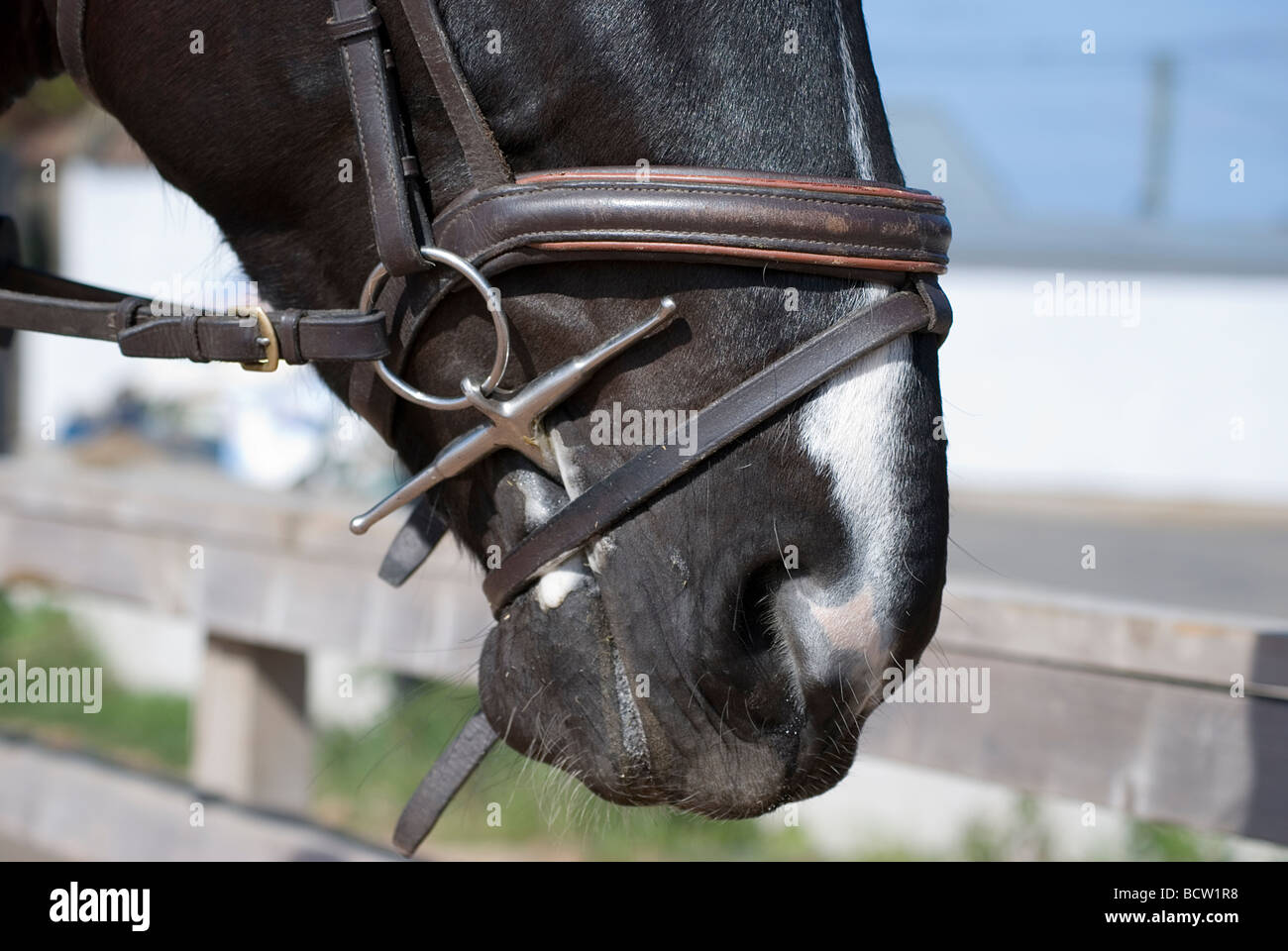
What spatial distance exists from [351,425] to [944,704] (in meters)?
1.24

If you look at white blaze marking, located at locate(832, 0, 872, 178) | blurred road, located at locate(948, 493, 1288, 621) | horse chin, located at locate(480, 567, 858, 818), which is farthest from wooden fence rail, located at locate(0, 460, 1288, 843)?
blurred road, located at locate(948, 493, 1288, 621)

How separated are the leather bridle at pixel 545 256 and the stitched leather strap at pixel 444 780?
254mm

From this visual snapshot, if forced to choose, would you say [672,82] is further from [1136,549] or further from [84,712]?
[1136,549]

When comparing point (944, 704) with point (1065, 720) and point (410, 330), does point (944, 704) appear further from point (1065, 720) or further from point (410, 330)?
point (410, 330)

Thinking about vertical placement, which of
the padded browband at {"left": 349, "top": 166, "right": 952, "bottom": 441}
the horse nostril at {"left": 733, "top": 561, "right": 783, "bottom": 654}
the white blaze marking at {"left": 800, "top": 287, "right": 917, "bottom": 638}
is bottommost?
the horse nostril at {"left": 733, "top": 561, "right": 783, "bottom": 654}

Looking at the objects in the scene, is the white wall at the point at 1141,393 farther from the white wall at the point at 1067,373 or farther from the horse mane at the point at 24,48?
the horse mane at the point at 24,48

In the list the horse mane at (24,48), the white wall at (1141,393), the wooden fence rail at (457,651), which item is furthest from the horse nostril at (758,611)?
the white wall at (1141,393)

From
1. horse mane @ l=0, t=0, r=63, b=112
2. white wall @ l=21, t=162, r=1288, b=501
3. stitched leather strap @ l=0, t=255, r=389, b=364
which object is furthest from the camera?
white wall @ l=21, t=162, r=1288, b=501

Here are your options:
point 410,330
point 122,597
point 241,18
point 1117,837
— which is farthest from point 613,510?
point 1117,837

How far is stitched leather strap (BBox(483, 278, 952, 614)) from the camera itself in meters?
1.21

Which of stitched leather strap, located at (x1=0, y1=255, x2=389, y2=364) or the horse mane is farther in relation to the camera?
the horse mane

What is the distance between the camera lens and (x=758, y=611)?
4.25 ft

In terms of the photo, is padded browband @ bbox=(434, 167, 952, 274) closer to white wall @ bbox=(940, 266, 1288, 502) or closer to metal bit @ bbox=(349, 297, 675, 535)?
metal bit @ bbox=(349, 297, 675, 535)

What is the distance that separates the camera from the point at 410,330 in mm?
1396
